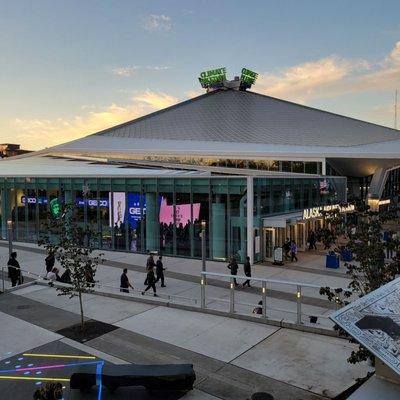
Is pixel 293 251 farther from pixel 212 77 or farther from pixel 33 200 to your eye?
pixel 212 77

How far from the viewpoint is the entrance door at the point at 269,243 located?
87.4ft

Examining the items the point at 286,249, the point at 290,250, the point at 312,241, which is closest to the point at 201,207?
the point at 286,249

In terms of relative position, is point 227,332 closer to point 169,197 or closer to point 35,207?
point 169,197

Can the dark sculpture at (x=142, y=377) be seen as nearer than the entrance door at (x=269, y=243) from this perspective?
Yes

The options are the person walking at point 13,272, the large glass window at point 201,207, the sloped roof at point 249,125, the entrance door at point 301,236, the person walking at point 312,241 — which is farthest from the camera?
the sloped roof at point 249,125

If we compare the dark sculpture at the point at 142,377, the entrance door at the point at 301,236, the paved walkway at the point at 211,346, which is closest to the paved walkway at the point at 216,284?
the paved walkway at the point at 211,346

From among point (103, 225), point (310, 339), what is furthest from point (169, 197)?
point (310, 339)

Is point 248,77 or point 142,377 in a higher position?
point 248,77

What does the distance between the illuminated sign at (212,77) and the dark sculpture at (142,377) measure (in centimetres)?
6311

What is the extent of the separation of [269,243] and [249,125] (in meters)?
28.4

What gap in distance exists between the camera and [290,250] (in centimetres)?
2686

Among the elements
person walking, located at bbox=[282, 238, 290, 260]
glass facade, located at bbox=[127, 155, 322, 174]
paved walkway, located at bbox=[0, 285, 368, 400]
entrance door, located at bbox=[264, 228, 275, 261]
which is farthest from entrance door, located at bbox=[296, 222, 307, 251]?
paved walkway, located at bbox=[0, 285, 368, 400]

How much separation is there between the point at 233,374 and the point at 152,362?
2.05 m

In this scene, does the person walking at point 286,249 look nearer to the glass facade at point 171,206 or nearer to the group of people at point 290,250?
the group of people at point 290,250
